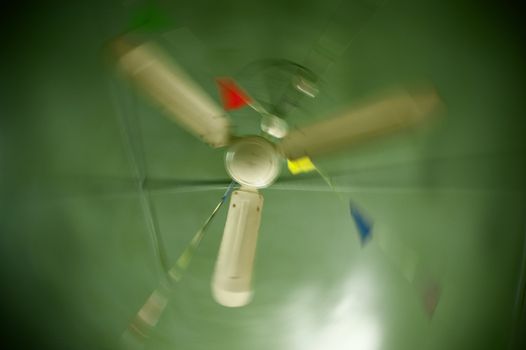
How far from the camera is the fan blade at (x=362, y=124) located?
3.15 feet

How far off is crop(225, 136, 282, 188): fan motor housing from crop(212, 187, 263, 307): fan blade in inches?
2.2

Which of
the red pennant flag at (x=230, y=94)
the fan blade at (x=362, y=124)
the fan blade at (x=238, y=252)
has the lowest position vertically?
the fan blade at (x=238, y=252)

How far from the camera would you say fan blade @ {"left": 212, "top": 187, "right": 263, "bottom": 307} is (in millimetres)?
1142

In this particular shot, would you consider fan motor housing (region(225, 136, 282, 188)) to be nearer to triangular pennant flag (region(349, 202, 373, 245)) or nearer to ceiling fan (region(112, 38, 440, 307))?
ceiling fan (region(112, 38, 440, 307))

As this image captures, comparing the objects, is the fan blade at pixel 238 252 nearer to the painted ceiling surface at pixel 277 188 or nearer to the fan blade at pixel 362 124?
the fan blade at pixel 362 124

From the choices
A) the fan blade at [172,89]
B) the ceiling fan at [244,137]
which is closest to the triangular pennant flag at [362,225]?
the ceiling fan at [244,137]

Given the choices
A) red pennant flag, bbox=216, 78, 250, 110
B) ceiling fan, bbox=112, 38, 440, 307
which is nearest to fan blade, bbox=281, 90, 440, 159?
ceiling fan, bbox=112, 38, 440, 307

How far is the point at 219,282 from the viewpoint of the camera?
115 centimetres

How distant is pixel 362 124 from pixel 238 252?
494mm

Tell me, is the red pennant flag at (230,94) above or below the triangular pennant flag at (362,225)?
above

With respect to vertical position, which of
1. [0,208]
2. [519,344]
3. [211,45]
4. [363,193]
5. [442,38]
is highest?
[442,38]

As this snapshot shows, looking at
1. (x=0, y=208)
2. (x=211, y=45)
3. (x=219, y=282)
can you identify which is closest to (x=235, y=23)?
(x=211, y=45)

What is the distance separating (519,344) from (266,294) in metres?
1.11

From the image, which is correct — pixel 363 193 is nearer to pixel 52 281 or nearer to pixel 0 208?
pixel 52 281
